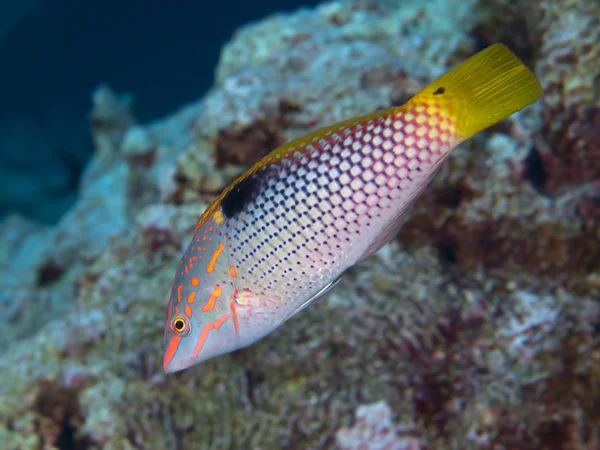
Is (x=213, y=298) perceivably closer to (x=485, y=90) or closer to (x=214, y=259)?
(x=214, y=259)

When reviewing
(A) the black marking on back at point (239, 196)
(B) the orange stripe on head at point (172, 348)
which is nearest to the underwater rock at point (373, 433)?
(B) the orange stripe on head at point (172, 348)

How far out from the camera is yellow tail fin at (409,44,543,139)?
5.25 feet

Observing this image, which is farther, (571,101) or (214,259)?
(571,101)

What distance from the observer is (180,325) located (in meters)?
2.05

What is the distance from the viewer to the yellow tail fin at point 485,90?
1602 millimetres

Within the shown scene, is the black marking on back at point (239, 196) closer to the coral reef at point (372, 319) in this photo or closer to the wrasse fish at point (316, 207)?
the wrasse fish at point (316, 207)

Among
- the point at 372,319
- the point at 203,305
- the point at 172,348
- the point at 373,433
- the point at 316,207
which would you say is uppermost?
the point at 316,207

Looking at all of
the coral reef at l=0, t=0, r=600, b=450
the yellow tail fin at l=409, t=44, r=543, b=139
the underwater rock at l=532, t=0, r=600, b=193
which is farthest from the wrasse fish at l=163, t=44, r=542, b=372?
the underwater rock at l=532, t=0, r=600, b=193

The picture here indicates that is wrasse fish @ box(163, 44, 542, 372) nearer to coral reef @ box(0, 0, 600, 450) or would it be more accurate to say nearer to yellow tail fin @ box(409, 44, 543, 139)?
yellow tail fin @ box(409, 44, 543, 139)

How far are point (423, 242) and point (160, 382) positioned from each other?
2.50 m

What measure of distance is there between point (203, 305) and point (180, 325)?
162 millimetres

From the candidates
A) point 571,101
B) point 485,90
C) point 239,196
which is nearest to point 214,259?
point 239,196

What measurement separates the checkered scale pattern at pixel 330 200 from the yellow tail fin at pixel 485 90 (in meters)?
0.06

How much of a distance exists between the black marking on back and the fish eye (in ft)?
1.78
